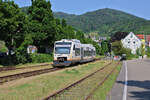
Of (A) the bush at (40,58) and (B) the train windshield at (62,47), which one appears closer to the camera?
(B) the train windshield at (62,47)

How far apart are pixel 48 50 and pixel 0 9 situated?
22.9m

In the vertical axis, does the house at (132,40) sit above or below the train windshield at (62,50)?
above

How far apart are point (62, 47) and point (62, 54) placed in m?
0.99

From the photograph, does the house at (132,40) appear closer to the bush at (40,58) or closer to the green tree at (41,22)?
the green tree at (41,22)

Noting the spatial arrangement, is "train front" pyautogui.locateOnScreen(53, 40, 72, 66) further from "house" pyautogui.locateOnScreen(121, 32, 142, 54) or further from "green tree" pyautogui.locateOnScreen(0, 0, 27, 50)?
"house" pyautogui.locateOnScreen(121, 32, 142, 54)

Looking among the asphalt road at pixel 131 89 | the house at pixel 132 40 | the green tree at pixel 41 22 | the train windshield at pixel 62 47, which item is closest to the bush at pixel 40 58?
the green tree at pixel 41 22

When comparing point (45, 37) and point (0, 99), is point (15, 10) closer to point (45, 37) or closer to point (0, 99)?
point (45, 37)

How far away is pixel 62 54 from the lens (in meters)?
29.3

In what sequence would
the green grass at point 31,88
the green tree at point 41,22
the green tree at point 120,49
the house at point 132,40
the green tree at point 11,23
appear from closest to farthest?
the green grass at point 31,88
the green tree at point 11,23
the green tree at point 41,22
the green tree at point 120,49
the house at point 132,40

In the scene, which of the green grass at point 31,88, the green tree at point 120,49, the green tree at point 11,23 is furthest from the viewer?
the green tree at point 120,49

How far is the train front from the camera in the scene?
2920 cm

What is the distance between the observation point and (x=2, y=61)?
3244 cm

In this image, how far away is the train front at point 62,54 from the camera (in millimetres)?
29203

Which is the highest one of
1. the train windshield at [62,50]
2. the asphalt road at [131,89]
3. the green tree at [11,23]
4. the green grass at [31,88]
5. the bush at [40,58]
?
the green tree at [11,23]
